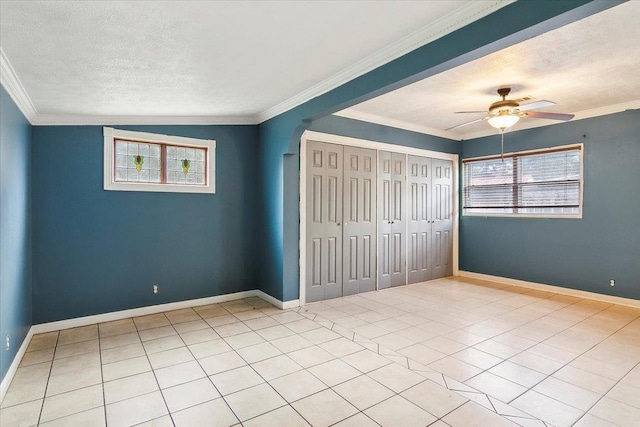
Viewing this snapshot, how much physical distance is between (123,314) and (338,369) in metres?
2.77

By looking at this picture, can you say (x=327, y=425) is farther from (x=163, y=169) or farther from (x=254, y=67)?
(x=163, y=169)

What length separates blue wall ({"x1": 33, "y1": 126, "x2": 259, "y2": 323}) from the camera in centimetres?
362

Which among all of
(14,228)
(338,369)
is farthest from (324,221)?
(14,228)

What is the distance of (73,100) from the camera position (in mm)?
3199

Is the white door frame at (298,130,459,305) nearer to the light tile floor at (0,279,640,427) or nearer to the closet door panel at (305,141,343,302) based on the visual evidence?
the closet door panel at (305,141,343,302)

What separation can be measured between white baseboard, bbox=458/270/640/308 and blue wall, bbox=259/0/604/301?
12.0 ft

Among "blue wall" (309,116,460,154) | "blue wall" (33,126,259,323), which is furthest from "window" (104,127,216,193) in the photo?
"blue wall" (309,116,460,154)

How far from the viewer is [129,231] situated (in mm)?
4035

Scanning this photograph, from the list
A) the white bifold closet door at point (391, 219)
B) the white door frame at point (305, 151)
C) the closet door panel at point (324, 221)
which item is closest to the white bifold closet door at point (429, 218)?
the white bifold closet door at point (391, 219)

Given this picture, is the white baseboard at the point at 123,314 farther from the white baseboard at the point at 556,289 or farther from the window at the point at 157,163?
the white baseboard at the point at 556,289

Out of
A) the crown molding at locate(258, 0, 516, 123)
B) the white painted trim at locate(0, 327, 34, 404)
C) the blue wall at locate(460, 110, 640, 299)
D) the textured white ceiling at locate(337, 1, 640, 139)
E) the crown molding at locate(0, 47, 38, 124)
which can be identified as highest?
the textured white ceiling at locate(337, 1, 640, 139)

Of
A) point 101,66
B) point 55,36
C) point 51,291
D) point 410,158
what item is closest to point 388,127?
point 410,158

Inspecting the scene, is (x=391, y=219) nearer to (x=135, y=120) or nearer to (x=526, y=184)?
(x=526, y=184)

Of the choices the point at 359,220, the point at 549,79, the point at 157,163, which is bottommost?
the point at 359,220
